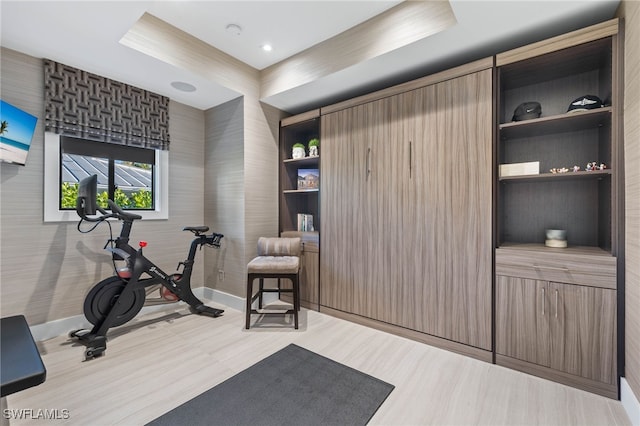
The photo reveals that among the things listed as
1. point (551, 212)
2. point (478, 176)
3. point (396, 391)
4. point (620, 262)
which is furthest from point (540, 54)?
point (396, 391)

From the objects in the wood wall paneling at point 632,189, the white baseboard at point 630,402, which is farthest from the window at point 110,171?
the white baseboard at point 630,402

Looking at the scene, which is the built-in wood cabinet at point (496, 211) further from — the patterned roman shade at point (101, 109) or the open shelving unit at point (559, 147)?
the patterned roman shade at point (101, 109)

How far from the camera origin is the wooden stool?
8.70 feet

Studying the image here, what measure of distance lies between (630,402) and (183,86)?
14.2 feet

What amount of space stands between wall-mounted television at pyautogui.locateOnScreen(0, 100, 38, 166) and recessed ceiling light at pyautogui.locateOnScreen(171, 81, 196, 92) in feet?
3.96

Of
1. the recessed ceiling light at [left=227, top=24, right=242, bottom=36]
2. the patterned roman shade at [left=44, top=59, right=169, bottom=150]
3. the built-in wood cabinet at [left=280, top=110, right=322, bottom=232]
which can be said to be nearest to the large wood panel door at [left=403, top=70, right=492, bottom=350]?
the built-in wood cabinet at [left=280, top=110, right=322, bottom=232]

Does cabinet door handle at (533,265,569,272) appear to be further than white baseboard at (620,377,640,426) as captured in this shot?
Yes

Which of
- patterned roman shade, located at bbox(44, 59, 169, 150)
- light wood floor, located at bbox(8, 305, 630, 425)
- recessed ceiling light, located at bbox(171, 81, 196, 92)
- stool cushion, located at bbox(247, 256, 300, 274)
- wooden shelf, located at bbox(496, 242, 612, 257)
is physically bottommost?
light wood floor, located at bbox(8, 305, 630, 425)

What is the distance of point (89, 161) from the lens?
276cm

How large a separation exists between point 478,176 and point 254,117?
249 cm

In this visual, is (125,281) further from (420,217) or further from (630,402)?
(630,402)

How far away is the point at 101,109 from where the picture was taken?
8.81 feet

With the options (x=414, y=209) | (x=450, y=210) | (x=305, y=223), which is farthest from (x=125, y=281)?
(x=450, y=210)

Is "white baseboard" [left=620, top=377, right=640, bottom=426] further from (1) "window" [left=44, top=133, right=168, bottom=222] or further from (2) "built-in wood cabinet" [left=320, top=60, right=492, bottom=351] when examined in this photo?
(1) "window" [left=44, top=133, right=168, bottom=222]
